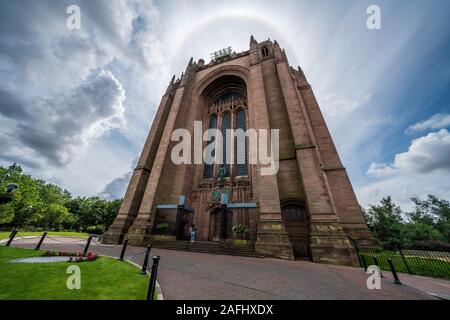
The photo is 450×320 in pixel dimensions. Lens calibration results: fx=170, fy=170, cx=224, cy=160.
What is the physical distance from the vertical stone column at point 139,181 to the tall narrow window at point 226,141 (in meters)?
7.16

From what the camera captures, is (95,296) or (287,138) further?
(287,138)

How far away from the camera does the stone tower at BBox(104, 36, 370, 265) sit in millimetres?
10477

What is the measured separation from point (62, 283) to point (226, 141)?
1679 cm

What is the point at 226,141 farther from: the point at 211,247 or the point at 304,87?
the point at 211,247

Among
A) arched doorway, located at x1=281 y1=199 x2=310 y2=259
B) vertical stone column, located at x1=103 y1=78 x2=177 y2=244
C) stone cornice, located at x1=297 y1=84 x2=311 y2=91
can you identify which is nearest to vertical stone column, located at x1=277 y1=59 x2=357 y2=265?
arched doorway, located at x1=281 y1=199 x2=310 y2=259

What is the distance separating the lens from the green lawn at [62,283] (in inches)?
125

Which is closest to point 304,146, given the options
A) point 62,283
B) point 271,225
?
point 271,225

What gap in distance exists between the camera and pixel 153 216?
45.9 ft

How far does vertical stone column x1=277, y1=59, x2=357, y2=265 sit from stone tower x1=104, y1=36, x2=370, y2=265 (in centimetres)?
5
